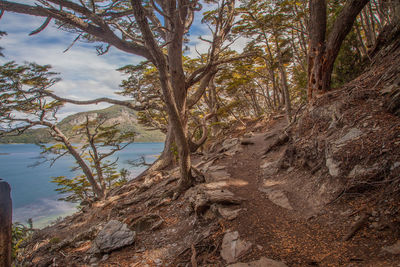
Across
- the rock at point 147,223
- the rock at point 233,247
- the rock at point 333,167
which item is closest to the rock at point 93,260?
the rock at point 147,223

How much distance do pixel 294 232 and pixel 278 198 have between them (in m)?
1.01

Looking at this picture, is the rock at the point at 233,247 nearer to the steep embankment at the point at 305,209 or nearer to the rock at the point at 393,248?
the steep embankment at the point at 305,209

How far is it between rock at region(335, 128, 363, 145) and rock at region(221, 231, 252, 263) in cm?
223

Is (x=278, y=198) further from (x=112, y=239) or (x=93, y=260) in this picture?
(x=93, y=260)

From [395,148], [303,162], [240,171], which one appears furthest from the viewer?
[240,171]

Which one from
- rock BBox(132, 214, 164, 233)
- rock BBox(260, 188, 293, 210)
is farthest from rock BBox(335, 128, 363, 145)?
rock BBox(132, 214, 164, 233)

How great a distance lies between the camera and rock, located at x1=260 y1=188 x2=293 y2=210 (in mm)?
3214

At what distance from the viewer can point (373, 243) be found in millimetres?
1850

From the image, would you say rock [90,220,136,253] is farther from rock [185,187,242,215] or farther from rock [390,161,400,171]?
rock [390,161,400,171]

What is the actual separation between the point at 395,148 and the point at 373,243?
1234mm

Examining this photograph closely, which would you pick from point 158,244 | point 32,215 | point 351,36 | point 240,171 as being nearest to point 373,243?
point 158,244

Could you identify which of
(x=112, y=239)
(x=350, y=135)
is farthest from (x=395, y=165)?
(x=112, y=239)

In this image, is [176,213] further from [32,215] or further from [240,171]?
[32,215]

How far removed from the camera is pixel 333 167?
296cm
